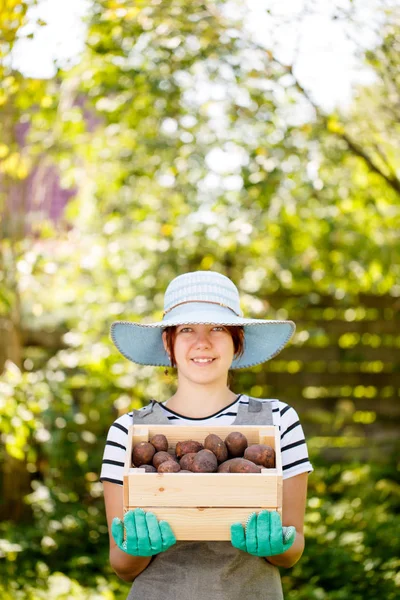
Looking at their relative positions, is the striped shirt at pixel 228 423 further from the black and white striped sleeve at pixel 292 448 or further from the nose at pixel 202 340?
the nose at pixel 202 340

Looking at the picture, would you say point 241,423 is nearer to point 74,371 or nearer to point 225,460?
point 225,460

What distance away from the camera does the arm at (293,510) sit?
1754 millimetres

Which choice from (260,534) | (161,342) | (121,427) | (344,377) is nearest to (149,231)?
(344,377)

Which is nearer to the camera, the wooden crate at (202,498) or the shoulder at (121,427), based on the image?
the wooden crate at (202,498)

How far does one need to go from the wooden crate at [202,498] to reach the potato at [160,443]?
0.38 ft

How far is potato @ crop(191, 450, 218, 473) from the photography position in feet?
5.27

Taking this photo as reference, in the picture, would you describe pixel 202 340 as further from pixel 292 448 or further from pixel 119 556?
pixel 119 556

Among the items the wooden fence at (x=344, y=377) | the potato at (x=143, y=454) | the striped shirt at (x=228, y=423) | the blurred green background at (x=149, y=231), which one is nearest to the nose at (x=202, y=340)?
the striped shirt at (x=228, y=423)

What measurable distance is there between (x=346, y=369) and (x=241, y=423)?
384 cm

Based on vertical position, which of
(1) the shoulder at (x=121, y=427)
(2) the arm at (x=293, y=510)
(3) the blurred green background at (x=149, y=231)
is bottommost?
(3) the blurred green background at (x=149, y=231)

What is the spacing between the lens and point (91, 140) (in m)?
4.56

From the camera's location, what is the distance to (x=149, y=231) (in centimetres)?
440

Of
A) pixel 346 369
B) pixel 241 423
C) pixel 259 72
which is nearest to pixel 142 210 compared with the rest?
pixel 259 72

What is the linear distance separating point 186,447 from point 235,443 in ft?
0.34
